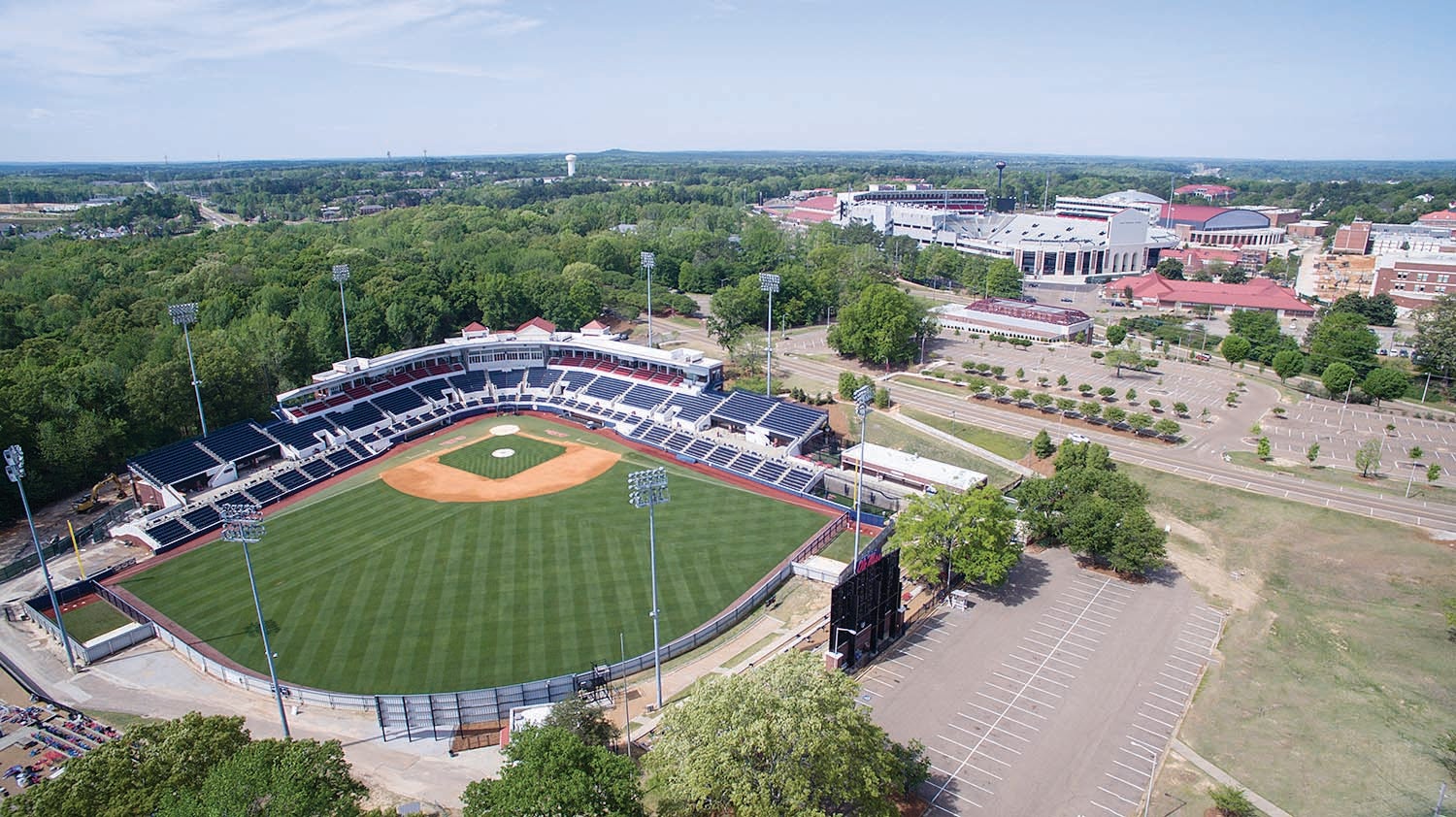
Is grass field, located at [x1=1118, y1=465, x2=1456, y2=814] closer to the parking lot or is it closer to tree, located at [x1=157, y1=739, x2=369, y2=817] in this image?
the parking lot

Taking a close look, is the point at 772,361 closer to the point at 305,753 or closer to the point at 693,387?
the point at 693,387

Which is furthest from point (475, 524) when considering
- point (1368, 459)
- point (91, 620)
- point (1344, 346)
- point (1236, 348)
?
point (1344, 346)

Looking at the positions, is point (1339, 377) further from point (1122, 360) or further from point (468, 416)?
point (468, 416)

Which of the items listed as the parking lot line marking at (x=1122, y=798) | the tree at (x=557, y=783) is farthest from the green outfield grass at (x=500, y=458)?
the parking lot line marking at (x=1122, y=798)

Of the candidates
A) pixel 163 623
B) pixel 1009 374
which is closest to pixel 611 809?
pixel 163 623

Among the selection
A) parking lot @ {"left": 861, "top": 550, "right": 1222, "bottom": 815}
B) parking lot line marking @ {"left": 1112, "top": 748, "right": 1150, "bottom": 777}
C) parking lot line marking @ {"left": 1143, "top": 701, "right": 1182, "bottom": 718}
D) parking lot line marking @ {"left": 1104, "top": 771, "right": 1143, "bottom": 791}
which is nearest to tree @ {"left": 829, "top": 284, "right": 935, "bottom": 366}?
parking lot @ {"left": 861, "top": 550, "right": 1222, "bottom": 815}

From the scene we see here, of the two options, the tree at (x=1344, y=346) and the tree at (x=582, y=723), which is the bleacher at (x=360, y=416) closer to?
the tree at (x=582, y=723)
